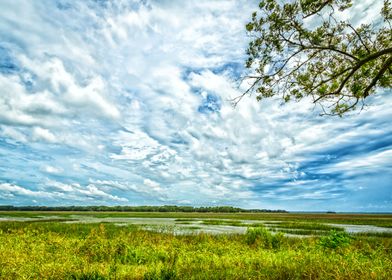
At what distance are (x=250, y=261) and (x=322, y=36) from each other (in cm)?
847

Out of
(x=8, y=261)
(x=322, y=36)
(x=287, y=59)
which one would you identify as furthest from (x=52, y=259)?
(x=322, y=36)

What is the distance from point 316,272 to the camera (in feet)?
25.1

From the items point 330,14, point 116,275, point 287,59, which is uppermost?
point 330,14

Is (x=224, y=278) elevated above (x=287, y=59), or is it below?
below

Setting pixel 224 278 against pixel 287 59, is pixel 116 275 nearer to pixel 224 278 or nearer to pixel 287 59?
pixel 224 278

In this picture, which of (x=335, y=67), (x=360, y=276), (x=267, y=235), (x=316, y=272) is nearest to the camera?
(x=360, y=276)

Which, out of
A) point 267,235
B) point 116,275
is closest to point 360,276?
point 116,275

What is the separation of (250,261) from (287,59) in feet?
24.6

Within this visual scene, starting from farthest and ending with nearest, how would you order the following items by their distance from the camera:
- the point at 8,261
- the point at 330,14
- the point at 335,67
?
1. the point at 335,67
2. the point at 330,14
3. the point at 8,261

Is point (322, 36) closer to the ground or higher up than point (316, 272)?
higher up

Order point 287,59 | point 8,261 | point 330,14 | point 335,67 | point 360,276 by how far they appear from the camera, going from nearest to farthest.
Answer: point 360,276 → point 8,261 → point 330,14 → point 287,59 → point 335,67

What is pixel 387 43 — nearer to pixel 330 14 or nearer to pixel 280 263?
pixel 330 14

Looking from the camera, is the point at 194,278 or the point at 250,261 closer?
the point at 194,278

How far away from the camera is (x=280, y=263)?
9.16 m
